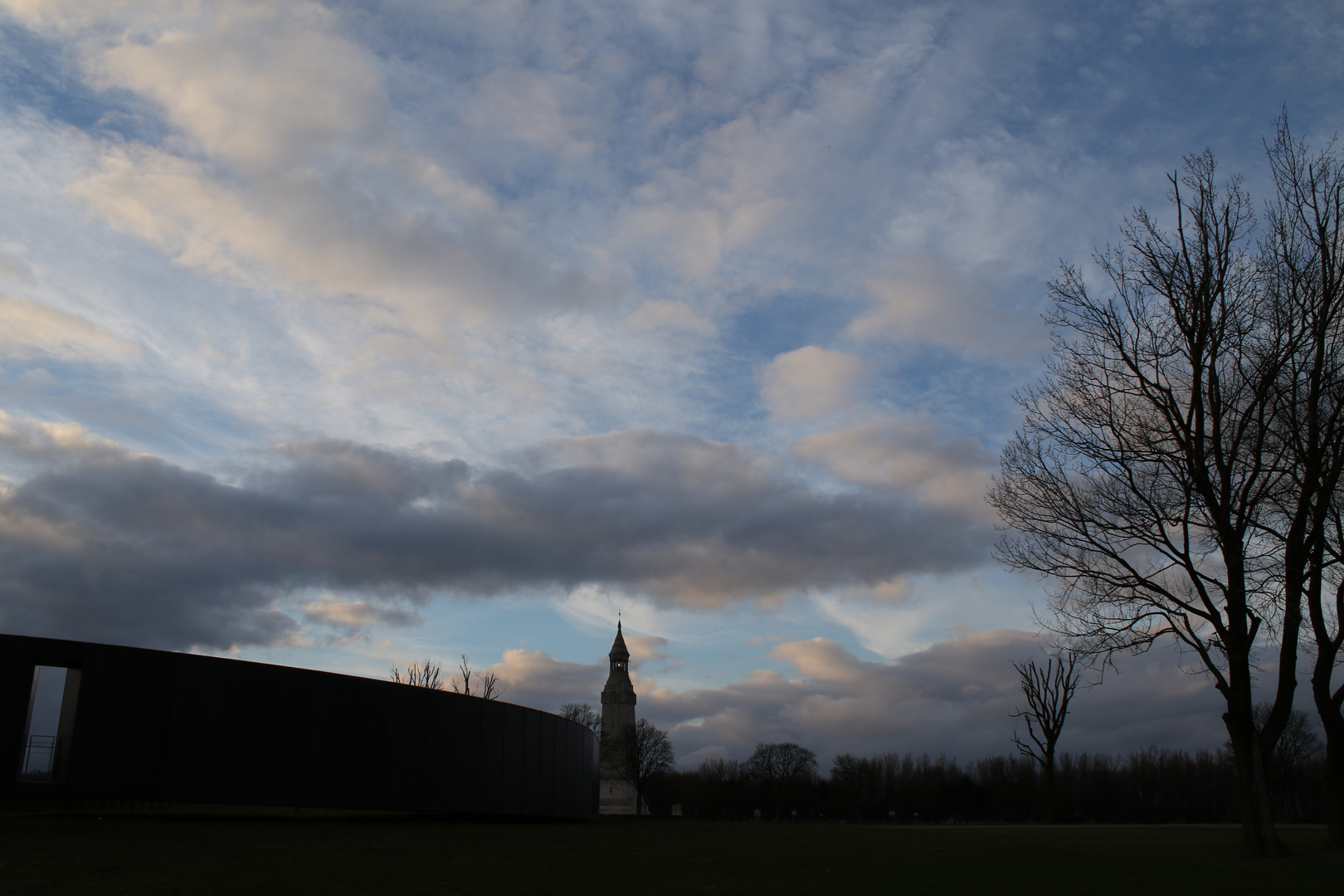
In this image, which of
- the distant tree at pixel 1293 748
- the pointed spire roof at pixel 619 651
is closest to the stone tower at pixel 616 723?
the pointed spire roof at pixel 619 651

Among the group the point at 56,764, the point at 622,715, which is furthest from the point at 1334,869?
the point at 622,715

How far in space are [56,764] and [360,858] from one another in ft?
32.8

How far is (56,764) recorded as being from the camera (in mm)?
20750

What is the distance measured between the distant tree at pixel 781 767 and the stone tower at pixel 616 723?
15.8m

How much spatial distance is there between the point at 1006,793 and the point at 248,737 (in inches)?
2966

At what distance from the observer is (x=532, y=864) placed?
1764 cm

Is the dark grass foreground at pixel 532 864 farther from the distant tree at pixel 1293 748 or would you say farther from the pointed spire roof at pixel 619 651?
the pointed spire roof at pixel 619 651

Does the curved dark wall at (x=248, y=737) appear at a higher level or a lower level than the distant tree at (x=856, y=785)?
higher

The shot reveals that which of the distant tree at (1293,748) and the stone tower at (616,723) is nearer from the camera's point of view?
the distant tree at (1293,748)

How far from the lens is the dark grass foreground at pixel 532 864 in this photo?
1317 centimetres

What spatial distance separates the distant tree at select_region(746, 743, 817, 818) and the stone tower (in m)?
15.8

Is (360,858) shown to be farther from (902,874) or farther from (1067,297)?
(1067,297)

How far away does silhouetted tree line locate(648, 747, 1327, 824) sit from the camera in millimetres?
69688

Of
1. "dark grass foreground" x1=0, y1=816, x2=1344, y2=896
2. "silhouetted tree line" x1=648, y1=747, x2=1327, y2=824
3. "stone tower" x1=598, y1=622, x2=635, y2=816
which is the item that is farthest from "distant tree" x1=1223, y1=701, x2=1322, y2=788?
"stone tower" x1=598, y1=622, x2=635, y2=816
